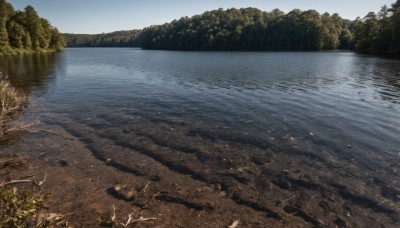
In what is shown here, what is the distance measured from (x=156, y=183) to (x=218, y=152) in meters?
4.14

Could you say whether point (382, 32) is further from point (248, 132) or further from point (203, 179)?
point (203, 179)

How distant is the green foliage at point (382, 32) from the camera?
9869 cm

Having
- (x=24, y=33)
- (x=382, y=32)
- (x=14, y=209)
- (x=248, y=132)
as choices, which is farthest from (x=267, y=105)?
(x=24, y=33)

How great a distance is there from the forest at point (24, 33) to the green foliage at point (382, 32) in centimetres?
13053

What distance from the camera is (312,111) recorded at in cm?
2250

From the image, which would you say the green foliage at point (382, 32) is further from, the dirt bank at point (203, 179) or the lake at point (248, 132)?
the dirt bank at point (203, 179)

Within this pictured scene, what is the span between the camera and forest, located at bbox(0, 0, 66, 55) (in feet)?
321

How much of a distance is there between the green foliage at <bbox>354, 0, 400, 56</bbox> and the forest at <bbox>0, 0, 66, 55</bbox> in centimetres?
13053

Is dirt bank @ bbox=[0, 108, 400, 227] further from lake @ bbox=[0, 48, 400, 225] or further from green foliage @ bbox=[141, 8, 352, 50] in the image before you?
green foliage @ bbox=[141, 8, 352, 50]

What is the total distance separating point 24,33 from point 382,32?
13348 centimetres

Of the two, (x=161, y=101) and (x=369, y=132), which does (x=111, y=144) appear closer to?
(x=161, y=101)

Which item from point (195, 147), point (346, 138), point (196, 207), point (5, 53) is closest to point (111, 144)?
point (195, 147)

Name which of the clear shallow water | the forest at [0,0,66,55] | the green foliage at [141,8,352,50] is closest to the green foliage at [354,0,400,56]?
the green foliage at [141,8,352,50]

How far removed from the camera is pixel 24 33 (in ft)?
349
